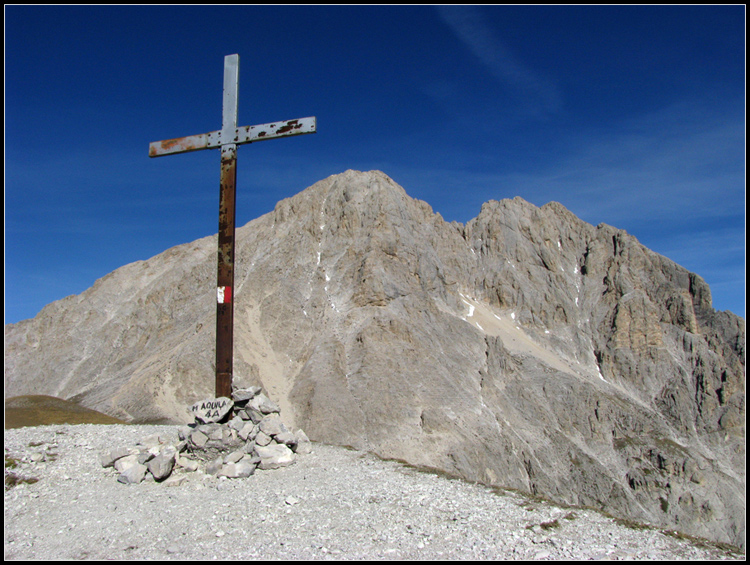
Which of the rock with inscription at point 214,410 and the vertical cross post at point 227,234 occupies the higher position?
the vertical cross post at point 227,234

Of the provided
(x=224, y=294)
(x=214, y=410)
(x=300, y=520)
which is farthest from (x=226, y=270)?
(x=300, y=520)

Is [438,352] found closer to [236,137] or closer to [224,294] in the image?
[224,294]

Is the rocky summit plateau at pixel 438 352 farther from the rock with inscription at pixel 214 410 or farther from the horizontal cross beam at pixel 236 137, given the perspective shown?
the horizontal cross beam at pixel 236 137

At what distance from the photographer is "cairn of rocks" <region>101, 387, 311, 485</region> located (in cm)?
1073

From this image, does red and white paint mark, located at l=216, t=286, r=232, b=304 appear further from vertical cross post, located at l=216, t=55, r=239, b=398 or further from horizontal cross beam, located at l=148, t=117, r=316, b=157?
horizontal cross beam, located at l=148, t=117, r=316, b=157

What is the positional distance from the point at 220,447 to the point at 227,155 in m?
6.88

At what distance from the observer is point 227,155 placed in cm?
1255

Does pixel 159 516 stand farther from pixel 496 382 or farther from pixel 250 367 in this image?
pixel 496 382

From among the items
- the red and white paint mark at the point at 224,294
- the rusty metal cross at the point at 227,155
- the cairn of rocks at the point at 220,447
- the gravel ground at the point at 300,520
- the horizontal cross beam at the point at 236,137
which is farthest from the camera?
the red and white paint mark at the point at 224,294

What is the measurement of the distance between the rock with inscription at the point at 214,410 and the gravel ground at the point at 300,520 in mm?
1415

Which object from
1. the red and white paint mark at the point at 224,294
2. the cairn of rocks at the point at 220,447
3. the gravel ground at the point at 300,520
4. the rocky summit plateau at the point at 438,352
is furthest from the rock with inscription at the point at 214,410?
the rocky summit plateau at the point at 438,352

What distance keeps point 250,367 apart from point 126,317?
24697 millimetres

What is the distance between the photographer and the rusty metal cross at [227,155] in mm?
12039

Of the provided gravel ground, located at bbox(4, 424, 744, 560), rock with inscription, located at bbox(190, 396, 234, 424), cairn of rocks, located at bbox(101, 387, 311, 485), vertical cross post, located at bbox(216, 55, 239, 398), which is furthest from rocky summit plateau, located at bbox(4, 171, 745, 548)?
gravel ground, located at bbox(4, 424, 744, 560)
